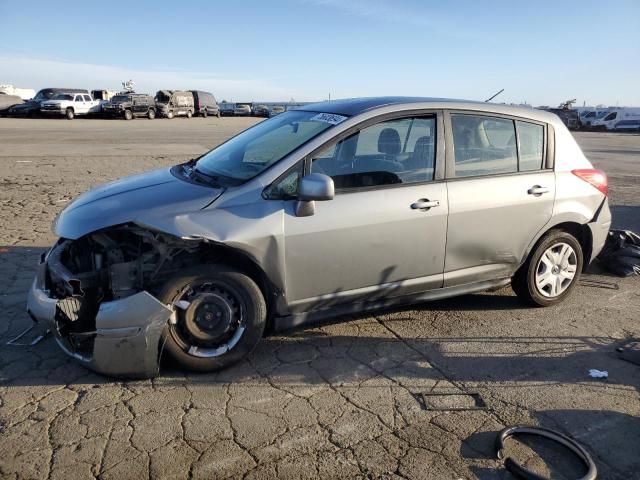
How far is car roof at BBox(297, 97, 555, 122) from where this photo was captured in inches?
160

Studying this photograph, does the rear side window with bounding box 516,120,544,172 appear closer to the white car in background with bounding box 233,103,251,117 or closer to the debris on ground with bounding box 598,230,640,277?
the debris on ground with bounding box 598,230,640,277

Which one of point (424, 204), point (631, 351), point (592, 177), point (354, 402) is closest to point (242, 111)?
point (592, 177)

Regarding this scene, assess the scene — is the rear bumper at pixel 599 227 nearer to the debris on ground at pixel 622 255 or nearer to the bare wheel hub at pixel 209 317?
the debris on ground at pixel 622 255

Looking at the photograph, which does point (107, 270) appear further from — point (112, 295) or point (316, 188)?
point (316, 188)

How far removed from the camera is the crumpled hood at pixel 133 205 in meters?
3.40

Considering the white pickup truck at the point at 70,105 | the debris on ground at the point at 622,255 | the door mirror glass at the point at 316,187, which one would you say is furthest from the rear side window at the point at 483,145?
the white pickup truck at the point at 70,105

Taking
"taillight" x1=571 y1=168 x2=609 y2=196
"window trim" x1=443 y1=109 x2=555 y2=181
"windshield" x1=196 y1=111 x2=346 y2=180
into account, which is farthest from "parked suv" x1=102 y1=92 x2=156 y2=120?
"taillight" x1=571 y1=168 x2=609 y2=196

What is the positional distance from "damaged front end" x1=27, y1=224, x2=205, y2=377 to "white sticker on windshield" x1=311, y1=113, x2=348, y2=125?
136cm

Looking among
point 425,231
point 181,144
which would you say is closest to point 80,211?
point 425,231

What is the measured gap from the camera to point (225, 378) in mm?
3525

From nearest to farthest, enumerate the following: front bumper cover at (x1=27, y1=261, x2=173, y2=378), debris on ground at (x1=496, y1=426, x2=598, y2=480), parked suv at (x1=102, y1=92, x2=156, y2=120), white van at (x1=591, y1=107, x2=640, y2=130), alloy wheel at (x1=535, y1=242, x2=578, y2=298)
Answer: debris on ground at (x1=496, y1=426, x2=598, y2=480), front bumper cover at (x1=27, y1=261, x2=173, y2=378), alloy wheel at (x1=535, y1=242, x2=578, y2=298), parked suv at (x1=102, y1=92, x2=156, y2=120), white van at (x1=591, y1=107, x2=640, y2=130)

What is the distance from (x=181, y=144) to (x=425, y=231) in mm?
17264

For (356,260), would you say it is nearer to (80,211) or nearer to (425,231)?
(425,231)

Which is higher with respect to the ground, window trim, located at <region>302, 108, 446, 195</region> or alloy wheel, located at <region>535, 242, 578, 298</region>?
window trim, located at <region>302, 108, 446, 195</region>
